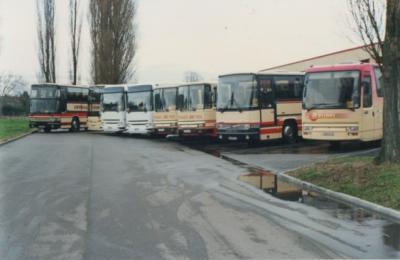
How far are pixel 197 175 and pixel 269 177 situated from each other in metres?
1.87

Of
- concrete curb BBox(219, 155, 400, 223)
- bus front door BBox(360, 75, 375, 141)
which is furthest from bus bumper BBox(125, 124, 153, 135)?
concrete curb BBox(219, 155, 400, 223)

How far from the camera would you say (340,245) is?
7191mm

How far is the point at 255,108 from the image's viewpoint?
21.9m

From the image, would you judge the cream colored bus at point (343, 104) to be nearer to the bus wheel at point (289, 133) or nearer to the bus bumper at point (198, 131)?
the bus wheel at point (289, 133)

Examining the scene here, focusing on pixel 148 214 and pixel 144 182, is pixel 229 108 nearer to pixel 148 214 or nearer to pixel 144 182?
pixel 144 182

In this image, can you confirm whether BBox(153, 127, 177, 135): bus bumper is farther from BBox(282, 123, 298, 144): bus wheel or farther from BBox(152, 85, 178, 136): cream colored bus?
BBox(282, 123, 298, 144): bus wheel

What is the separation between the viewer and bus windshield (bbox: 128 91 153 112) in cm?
3067

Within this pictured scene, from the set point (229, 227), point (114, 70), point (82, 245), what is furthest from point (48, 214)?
point (114, 70)

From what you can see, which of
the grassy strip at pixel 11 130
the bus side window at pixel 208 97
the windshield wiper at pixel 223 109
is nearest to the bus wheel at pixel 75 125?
the grassy strip at pixel 11 130

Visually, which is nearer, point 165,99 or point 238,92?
point 238,92

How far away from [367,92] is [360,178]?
8.32 meters

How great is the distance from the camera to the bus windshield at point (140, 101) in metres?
30.7

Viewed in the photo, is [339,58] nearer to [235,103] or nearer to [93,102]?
[235,103]

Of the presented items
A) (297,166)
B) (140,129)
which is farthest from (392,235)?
(140,129)
